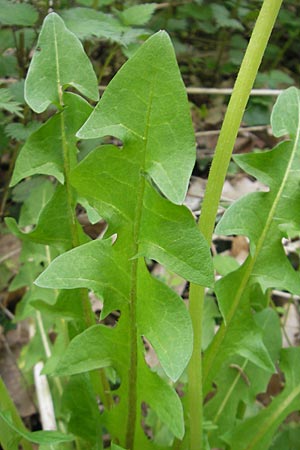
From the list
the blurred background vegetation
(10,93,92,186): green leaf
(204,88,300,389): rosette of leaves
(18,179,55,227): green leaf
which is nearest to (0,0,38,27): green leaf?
the blurred background vegetation

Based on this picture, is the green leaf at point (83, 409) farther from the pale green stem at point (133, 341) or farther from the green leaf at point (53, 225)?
the green leaf at point (53, 225)

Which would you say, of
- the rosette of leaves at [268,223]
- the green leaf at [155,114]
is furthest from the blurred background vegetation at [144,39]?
the green leaf at [155,114]

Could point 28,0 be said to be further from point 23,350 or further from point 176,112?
point 176,112

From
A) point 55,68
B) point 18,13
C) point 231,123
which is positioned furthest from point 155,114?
point 18,13

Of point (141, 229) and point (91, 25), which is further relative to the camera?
point (91, 25)

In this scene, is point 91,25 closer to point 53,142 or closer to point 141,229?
point 53,142

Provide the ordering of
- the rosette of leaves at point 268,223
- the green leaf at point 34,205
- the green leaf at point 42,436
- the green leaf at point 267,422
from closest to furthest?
the green leaf at point 42,436, the rosette of leaves at point 268,223, the green leaf at point 267,422, the green leaf at point 34,205
